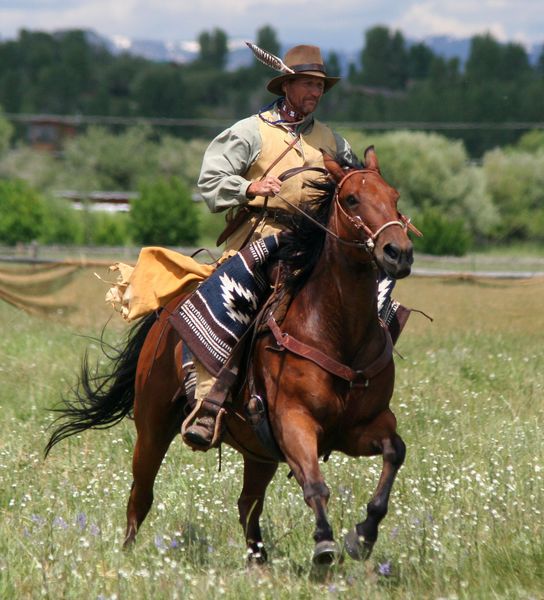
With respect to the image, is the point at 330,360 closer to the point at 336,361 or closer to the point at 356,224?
the point at 336,361

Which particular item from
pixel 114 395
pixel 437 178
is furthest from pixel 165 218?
pixel 114 395

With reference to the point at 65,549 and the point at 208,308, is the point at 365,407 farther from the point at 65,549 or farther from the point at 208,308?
the point at 65,549

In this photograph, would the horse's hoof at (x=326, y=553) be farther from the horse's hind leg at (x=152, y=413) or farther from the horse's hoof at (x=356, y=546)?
the horse's hind leg at (x=152, y=413)

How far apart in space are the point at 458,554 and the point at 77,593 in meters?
1.79

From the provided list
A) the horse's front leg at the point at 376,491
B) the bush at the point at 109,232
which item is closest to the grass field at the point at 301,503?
the horse's front leg at the point at 376,491

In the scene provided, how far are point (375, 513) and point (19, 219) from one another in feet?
196

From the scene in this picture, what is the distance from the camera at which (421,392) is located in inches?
427

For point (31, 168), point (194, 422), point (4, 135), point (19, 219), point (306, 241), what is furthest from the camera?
point (4, 135)

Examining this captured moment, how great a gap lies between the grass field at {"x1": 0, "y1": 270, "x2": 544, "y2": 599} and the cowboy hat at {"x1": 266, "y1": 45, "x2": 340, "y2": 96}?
2394 mm

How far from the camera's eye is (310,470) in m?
5.92

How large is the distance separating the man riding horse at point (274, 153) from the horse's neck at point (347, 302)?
633mm

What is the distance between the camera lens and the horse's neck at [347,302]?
6266 mm

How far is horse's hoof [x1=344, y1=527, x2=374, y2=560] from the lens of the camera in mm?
5898

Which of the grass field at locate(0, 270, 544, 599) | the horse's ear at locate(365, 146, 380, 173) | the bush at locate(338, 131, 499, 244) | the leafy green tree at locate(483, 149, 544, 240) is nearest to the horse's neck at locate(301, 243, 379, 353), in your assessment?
the horse's ear at locate(365, 146, 380, 173)
